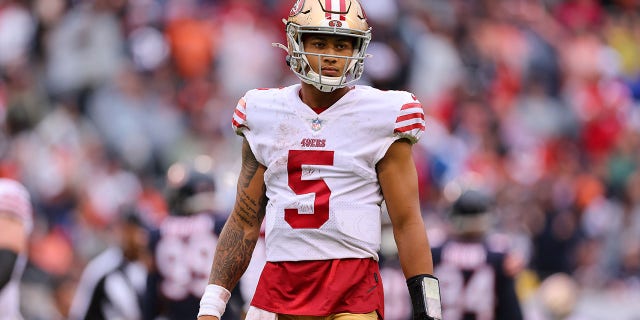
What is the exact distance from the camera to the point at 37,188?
48.8 feet

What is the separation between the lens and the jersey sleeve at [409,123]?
5.81 meters

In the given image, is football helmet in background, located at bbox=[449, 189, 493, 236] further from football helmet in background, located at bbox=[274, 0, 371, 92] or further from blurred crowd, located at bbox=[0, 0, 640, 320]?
football helmet in background, located at bbox=[274, 0, 371, 92]

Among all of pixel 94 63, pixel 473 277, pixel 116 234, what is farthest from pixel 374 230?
pixel 94 63

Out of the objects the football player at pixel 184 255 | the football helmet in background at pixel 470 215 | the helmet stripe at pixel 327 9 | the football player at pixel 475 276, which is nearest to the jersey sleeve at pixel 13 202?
the helmet stripe at pixel 327 9

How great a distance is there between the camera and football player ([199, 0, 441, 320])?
5.81m

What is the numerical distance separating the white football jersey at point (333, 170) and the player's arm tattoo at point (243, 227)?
169 mm

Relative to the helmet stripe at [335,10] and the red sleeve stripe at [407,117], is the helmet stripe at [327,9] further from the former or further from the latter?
the red sleeve stripe at [407,117]

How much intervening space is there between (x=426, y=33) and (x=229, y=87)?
9.53 ft

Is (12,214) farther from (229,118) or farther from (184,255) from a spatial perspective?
(229,118)

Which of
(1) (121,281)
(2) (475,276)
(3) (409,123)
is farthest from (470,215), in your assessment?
(3) (409,123)

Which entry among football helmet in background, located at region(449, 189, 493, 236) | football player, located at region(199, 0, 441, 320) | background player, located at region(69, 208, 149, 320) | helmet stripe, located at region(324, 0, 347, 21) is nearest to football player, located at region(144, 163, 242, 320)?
background player, located at region(69, 208, 149, 320)

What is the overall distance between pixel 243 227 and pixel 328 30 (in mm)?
949

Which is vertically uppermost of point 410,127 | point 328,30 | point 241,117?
point 328,30

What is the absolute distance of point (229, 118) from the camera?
1598 cm
